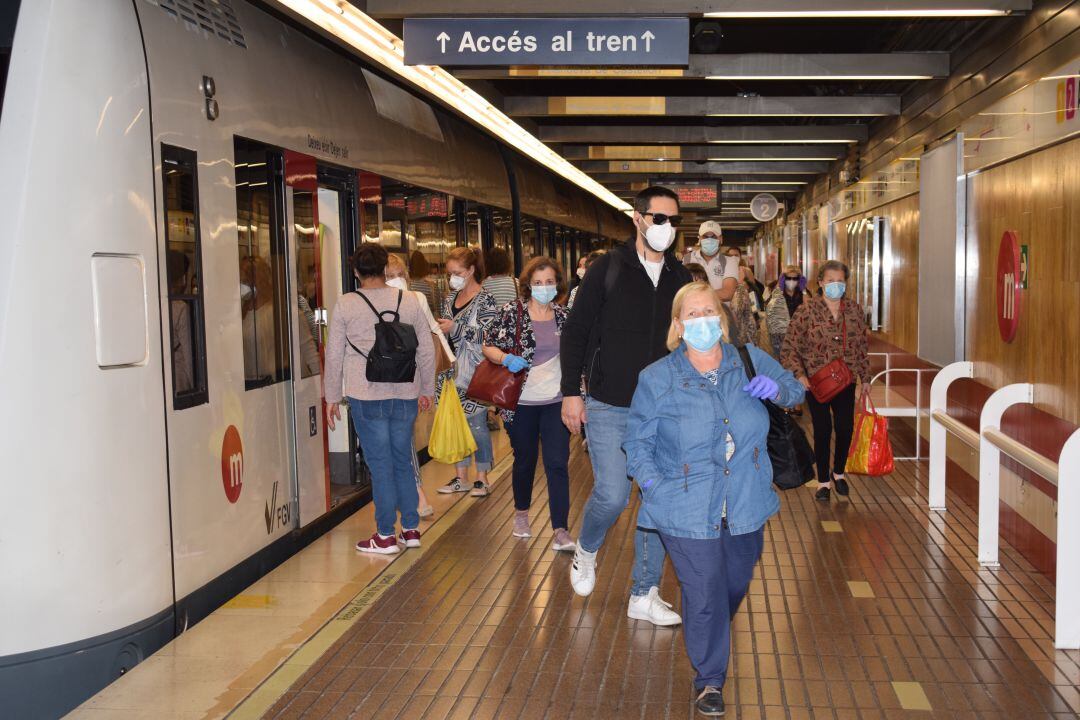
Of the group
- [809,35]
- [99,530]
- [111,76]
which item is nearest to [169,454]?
[99,530]

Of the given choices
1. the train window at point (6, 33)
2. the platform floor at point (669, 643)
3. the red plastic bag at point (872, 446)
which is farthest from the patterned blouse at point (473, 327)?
the train window at point (6, 33)

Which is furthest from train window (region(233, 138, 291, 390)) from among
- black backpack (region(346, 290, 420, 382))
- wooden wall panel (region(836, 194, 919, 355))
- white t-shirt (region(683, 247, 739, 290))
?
wooden wall panel (region(836, 194, 919, 355))

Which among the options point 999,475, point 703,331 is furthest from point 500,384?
point 999,475

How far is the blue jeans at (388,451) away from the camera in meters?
6.57

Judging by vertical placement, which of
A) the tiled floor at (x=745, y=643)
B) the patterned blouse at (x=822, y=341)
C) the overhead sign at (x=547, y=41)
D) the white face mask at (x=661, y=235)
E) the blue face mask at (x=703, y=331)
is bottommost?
the tiled floor at (x=745, y=643)

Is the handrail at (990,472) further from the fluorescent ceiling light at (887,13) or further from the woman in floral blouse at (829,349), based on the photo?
the fluorescent ceiling light at (887,13)

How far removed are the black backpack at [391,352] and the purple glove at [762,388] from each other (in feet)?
8.74

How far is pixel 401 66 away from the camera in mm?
8234

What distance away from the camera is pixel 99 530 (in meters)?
4.39

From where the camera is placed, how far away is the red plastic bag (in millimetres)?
7789

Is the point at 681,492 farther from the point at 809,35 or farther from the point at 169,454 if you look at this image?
the point at 809,35

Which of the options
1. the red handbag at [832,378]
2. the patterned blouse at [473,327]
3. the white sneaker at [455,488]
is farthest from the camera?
the white sneaker at [455,488]

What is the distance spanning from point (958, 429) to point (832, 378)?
3.69ft

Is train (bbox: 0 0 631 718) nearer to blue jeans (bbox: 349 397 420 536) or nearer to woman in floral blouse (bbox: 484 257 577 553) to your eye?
blue jeans (bbox: 349 397 420 536)
